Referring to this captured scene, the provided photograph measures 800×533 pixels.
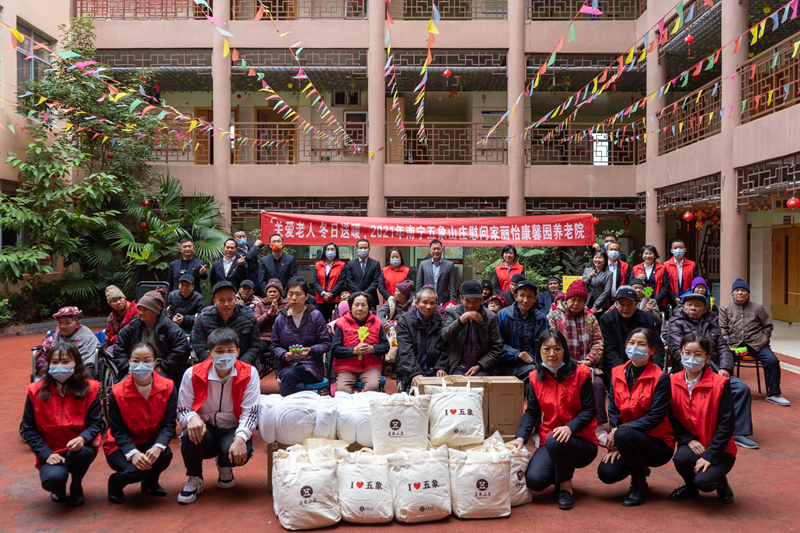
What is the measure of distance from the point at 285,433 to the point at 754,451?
3.90 meters

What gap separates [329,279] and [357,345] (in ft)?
8.65

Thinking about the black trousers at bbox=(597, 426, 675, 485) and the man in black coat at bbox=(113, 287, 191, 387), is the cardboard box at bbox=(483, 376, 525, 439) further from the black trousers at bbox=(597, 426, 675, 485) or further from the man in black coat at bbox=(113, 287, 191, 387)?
the man in black coat at bbox=(113, 287, 191, 387)

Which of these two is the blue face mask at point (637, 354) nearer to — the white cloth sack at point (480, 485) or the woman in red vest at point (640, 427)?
the woman in red vest at point (640, 427)

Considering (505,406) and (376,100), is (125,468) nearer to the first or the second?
(505,406)

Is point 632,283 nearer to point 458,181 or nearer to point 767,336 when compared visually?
point 767,336

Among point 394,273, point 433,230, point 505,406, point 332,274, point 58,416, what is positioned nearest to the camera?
point 58,416

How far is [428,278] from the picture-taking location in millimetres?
7426

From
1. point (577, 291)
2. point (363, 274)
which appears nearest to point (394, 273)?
point (363, 274)

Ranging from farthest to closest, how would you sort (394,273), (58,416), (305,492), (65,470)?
(394,273) < (58,416) < (65,470) < (305,492)

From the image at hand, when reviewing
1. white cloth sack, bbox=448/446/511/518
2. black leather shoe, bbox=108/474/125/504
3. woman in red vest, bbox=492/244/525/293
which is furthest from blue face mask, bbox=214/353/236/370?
woman in red vest, bbox=492/244/525/293

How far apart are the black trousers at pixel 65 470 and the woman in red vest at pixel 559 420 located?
283 cm

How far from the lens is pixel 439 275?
24.2 ft

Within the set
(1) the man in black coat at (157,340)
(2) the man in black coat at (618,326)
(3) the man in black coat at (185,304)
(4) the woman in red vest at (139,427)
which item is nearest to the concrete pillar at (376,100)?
(3) the man in black coat at (185,304)

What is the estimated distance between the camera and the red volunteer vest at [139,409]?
3.45 meters
